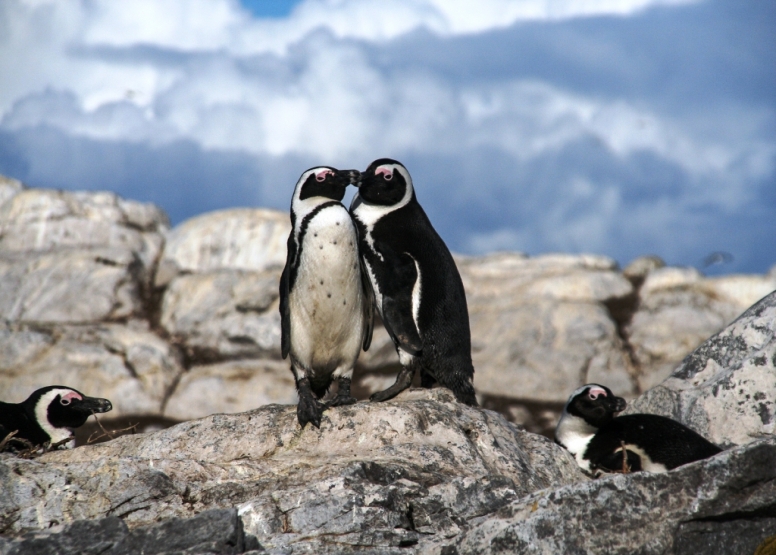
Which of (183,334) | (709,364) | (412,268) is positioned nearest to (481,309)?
(183,334)

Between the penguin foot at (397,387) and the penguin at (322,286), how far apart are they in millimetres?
179

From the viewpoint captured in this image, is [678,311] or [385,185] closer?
[385,185]

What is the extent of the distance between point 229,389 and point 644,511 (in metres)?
10.6

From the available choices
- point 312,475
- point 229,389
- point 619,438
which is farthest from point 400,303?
point 229,389

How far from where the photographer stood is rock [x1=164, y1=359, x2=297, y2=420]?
12.5 metres

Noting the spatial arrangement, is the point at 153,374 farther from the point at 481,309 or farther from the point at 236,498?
the point at 236,498

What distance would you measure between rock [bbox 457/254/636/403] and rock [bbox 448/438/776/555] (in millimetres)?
9773

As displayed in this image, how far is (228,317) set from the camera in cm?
1331

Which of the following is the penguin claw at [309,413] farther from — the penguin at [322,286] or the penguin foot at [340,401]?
the penguin at [322,286]

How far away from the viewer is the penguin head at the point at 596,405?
5309 mm

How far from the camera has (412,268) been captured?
4828mm

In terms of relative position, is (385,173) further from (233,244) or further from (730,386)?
(233,244)

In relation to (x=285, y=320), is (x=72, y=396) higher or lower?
lower

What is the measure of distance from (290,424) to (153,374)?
30.1 feet
